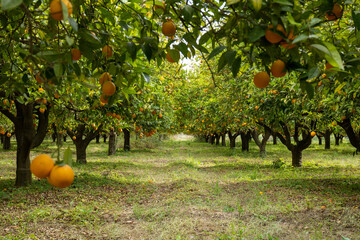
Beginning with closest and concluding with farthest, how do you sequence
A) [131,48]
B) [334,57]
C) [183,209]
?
[334,57], [131,48], [183,209]

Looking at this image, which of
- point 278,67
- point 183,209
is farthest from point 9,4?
point 183,209

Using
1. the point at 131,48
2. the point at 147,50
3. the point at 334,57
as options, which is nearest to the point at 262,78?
the point at 334,57

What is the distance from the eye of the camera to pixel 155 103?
20.8ft

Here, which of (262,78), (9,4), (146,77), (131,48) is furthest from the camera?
(146,77)

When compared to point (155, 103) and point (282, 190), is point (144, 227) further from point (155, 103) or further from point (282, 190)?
point (282, 190)

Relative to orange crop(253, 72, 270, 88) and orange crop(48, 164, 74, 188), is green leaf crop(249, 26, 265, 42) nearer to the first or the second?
orange crop(253, 72, 270, 88)

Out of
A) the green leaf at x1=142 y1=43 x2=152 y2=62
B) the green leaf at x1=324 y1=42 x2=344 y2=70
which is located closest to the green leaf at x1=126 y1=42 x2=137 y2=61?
the green leaf at x1=142 y1=43 x2=152 y2=62

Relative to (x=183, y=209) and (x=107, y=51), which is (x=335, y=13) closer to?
(x=107, y=51)

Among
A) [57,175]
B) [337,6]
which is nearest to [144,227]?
[57,175]

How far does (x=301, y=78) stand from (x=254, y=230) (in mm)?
4051

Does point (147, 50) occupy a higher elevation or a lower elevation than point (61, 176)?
higher

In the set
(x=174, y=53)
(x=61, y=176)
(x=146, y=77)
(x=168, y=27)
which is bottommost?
(x=61, y=176)

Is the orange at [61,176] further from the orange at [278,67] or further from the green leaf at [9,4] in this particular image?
the orange at [278,67]

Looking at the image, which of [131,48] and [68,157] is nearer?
[68,157]
